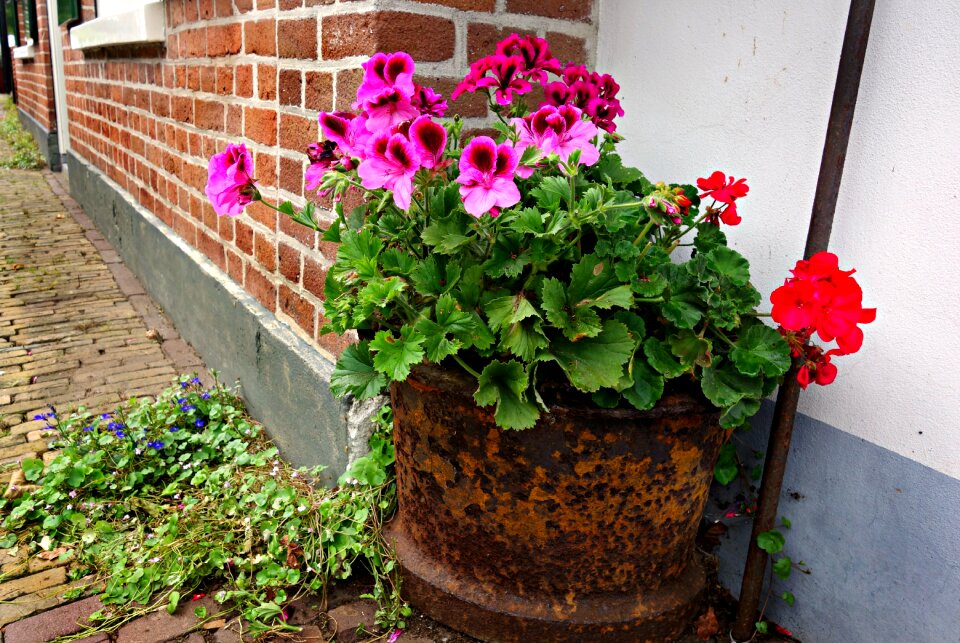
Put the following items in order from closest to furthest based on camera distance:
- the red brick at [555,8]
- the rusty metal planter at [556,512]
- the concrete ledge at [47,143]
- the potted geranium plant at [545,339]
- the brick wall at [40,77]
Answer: the potted geranium plant at [545,339] < the rusty metal planter at [556,512] < the red brick at [555,8] < the brick wall at [40,77] < the concrete ledge at [47,143]

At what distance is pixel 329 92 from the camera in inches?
75.0

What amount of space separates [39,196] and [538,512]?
7.26 metres

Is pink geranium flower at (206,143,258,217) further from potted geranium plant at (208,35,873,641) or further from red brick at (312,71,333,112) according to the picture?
red brick at (312,71,333,112)

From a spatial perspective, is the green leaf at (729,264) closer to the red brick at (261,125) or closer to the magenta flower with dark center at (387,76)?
the magenta flower with dark center at (387,76)

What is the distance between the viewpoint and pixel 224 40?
2.64 m

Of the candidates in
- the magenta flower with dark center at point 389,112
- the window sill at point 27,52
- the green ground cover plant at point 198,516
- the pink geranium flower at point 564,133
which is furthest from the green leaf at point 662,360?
the window sill at point 27,52

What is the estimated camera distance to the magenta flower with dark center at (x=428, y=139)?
126 cm

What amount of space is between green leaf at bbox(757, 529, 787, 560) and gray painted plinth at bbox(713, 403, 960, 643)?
8cm

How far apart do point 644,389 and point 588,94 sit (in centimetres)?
→ 66

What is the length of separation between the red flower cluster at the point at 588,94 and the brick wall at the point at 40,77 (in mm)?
8165

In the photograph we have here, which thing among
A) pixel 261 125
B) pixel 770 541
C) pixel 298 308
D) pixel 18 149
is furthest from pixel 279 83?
pixel 18 149

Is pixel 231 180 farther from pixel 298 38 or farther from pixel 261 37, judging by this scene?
pixel 261 37

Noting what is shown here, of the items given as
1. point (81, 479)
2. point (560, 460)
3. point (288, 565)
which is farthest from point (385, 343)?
point (81, 479)

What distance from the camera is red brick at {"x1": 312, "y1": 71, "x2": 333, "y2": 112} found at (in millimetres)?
1908
